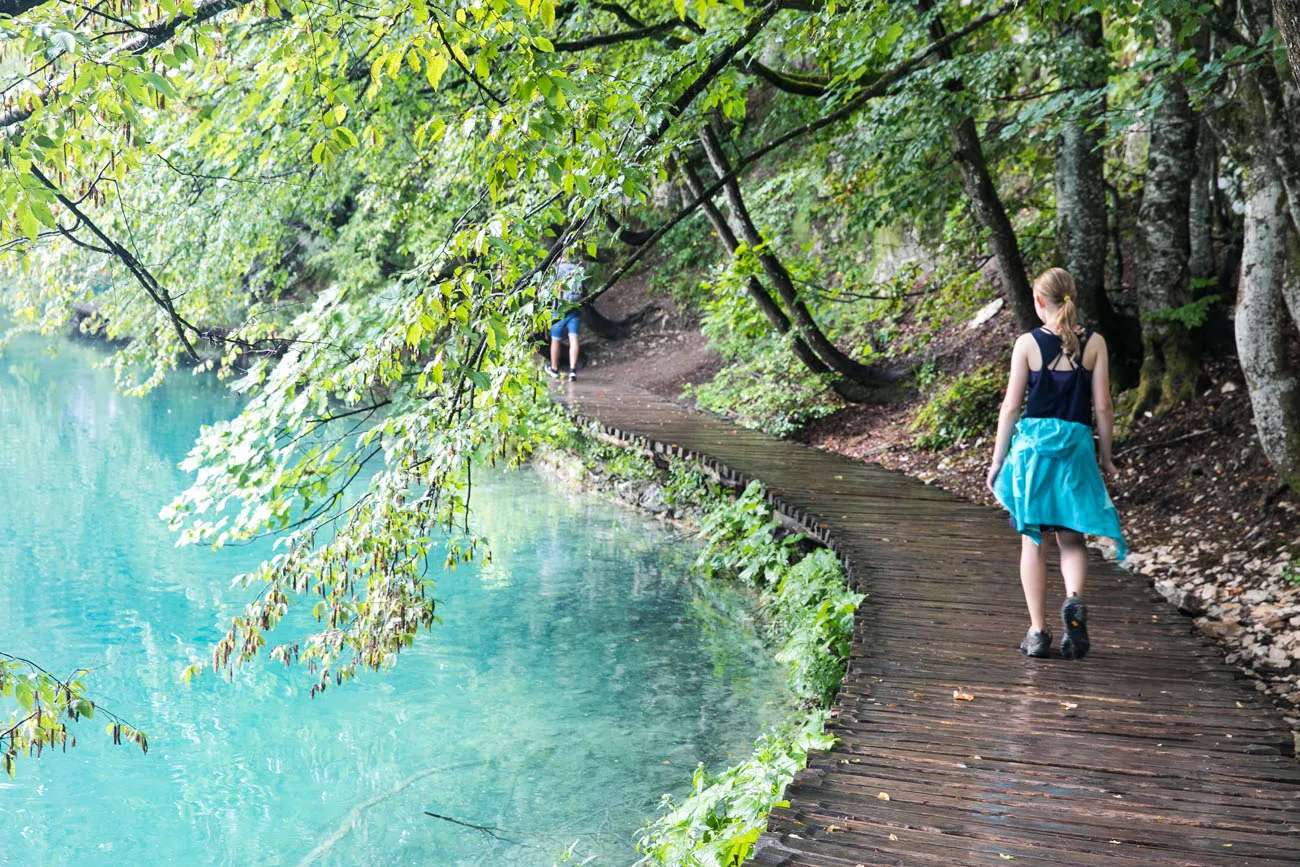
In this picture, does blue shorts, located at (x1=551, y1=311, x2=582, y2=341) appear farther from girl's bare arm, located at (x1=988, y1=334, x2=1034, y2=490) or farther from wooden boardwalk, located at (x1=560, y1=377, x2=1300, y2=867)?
girl's bare arm, located at (x1=988, y1=334, x2=1034, y2=490)

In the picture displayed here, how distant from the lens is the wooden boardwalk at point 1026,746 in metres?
3.32

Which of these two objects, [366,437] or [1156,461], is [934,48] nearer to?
[1156,461]

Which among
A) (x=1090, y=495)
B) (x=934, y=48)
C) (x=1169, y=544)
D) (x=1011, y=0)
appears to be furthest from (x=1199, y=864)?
(x=1011, y=0)

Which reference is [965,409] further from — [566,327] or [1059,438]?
[566,327]

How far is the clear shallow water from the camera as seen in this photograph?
5570 millimetres

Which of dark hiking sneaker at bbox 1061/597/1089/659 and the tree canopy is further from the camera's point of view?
dark hiking sneaker at bbox 1061/597/1089/659

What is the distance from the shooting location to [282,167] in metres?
11.7

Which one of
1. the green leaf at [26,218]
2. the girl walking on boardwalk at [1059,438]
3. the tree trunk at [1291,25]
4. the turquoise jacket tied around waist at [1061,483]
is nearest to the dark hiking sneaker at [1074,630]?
the girl walking on boardwalk at [1059,438]

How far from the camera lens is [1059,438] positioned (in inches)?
185

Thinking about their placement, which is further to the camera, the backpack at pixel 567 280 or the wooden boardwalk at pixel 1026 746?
the backpack at pixel 567 280

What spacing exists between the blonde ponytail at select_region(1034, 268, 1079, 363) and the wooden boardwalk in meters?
1.57

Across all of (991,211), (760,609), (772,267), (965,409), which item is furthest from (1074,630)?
(772,267)

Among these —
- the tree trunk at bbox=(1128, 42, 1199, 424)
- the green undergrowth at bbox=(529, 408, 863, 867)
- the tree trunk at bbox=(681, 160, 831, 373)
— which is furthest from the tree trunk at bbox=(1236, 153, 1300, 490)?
the tree trunk at bbox=(681, 160, 831, 373)

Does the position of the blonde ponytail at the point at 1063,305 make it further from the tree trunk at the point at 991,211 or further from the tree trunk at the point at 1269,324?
the tree trunk at the point at 991,211
